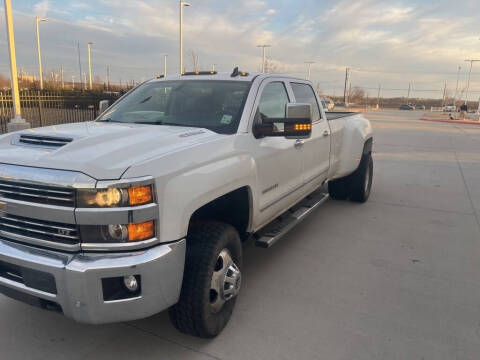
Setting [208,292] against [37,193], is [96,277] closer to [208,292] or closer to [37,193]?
[37,193]

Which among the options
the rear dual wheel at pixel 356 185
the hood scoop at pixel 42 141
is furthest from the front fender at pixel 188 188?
the rear dual wheel at pixel 356 185

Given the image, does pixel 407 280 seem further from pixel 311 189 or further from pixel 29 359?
pixel 29 359

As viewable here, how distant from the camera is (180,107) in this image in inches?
140

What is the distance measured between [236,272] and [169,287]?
72cm

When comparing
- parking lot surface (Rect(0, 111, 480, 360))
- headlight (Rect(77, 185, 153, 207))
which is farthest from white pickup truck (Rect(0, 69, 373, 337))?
parking lot surface (Rect(0, 111, 480, 360))

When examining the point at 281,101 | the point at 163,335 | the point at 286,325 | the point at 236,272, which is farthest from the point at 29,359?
the point at 281,101

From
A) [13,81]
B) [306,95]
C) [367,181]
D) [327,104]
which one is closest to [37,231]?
[306,95]

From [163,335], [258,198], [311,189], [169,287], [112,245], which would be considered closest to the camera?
[112,245]

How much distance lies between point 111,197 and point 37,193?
456mm

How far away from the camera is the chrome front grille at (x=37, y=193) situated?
2.14 m

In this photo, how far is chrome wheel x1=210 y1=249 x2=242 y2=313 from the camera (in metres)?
2.78

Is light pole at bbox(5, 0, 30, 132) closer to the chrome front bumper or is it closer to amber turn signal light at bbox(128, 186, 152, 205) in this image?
the chrome front bumper

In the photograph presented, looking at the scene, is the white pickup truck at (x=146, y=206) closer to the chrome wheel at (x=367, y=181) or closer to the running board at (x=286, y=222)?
the running board at (x=286, y=222)

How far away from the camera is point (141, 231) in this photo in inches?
87.1
